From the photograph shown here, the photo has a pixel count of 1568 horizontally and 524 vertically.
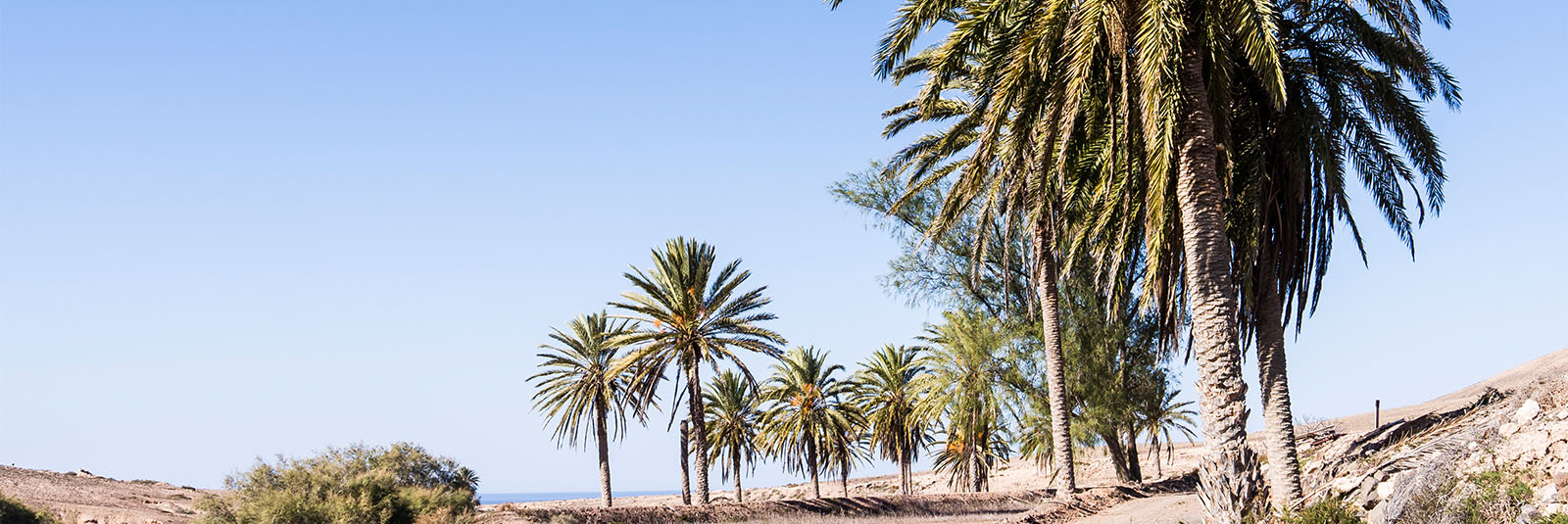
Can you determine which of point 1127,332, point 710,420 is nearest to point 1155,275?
point 1127,332

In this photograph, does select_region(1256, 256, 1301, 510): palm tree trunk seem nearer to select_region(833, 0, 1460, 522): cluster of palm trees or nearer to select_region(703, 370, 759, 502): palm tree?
select_region(833, 0, 1460, 522): cluster of palm trees

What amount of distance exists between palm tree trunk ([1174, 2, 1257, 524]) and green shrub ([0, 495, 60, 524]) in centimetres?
2203

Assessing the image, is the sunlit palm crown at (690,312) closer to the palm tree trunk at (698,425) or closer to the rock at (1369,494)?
the palm tree trunk at (698,425)

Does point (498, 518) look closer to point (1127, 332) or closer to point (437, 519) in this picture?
point (437, 519)

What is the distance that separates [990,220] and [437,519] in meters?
14.3

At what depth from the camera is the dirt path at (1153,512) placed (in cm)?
1664

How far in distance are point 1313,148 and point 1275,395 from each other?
413 cm

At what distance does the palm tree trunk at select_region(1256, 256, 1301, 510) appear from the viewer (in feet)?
42.5

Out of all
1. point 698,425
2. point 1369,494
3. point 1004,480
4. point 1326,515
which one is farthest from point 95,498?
point 1004,480

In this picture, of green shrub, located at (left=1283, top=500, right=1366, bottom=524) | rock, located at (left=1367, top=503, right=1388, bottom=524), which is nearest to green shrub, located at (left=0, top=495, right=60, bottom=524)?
green shrub, located at (left=1283, top=500, right=1366, bottom=524)

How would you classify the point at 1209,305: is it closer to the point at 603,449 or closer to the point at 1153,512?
the point at 1153,512

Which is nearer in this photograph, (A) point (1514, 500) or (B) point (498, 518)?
(A) point (1514, 500)

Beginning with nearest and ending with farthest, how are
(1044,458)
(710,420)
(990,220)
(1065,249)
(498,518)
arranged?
(498,518)
(990,220)
(1065,249)
(1044,458)
(710,420)

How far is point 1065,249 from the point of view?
2725 cm
